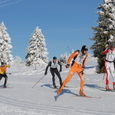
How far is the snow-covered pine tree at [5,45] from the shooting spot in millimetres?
66412

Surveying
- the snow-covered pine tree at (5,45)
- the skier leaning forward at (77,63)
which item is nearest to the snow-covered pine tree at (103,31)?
the skier leaning forward at (77,63)

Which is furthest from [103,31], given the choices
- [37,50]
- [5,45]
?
[5,45]

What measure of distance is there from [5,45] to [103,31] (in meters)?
39.4

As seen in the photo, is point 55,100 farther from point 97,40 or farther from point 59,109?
point 97,40

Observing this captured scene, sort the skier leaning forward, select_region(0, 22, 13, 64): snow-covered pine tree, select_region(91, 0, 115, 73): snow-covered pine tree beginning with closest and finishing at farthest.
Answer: the skier leaning forward
select_region(91, 0, 115, 73): snow-covered pine tree
select_region(0, 22, 13, 64): snow-covered pine tree

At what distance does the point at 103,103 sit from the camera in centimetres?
1053

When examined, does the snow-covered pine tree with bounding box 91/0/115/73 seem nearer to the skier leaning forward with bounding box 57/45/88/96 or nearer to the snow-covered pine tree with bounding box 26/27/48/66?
the skier leaning forward with bounding box 57/45/88/96

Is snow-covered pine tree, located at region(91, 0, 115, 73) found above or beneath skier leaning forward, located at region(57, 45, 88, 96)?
above

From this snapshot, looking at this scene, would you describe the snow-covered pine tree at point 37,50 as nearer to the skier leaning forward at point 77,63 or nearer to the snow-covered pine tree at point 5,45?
the snow-covered pine tree at point 5,45

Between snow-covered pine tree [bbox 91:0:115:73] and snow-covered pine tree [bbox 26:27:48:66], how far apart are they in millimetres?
33473

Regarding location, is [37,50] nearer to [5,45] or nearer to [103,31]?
[5,45]

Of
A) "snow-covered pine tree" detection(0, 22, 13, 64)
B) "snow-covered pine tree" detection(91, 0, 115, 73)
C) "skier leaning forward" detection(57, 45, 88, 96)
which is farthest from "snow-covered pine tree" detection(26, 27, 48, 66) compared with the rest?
"skier leaning forward" detection(57, 45, 88, 96)

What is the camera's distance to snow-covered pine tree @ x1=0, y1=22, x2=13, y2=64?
66412 mm

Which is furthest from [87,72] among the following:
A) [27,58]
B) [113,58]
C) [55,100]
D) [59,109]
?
[27,58]
